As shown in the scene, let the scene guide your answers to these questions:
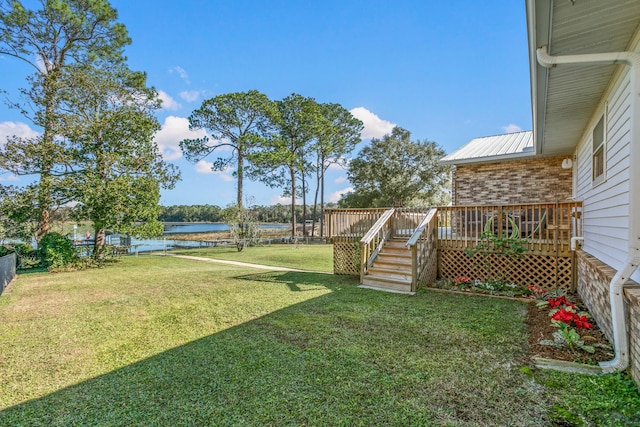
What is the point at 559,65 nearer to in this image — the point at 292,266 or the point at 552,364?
the point at 552,364

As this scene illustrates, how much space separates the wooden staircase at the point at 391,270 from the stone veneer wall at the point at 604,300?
9.92ft

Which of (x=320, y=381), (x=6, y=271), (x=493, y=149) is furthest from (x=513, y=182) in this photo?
(x=6, y=271)

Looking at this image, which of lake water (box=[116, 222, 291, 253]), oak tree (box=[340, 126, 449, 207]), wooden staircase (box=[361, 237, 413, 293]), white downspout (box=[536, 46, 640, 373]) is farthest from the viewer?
oak tree (box=[340, 126, 449, 207])

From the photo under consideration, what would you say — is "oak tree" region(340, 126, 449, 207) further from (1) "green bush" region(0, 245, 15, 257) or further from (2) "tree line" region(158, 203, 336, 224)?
(1) "green bush" region(0, 245, 15, 257)

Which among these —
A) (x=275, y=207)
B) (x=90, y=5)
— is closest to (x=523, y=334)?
(x=90, y=5)

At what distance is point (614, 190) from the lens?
13.1 feet

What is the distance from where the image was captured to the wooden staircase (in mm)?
6979

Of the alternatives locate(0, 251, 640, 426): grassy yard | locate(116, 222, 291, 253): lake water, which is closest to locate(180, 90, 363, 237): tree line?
locate(116, 222, 291, 253): lake water

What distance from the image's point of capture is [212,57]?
47.5 ft

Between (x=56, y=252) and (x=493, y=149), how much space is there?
15836 millimetres

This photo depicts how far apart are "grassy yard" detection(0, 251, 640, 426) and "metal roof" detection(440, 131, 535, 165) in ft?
18.5

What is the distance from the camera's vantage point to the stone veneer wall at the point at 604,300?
2701 mm

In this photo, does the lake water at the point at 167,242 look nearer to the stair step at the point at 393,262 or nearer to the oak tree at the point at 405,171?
the oak tree at the point at 405,171

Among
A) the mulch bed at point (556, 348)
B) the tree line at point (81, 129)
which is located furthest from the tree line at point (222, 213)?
the mulch bed at point (556, 348)
